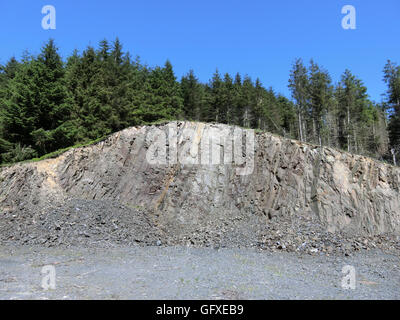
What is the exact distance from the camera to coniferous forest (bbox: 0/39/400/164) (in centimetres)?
1733

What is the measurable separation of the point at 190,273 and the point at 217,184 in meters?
7.99

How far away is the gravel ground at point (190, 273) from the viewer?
18.9ft

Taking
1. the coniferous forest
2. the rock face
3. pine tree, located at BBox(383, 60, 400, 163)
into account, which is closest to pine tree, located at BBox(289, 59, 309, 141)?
the coniferous forest

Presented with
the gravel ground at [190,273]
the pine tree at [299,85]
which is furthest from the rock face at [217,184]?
the pine tree at [299,85]

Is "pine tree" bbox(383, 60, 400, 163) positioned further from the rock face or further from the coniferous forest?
the rock face

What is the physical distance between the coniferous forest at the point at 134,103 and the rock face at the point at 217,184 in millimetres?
4213

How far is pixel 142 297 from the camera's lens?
17.7 feet

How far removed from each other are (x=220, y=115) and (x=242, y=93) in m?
5.17

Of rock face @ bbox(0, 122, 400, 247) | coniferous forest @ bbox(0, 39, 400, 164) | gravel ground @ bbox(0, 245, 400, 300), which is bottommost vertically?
gravel ground @ bbox(0, 245, 400, 300)

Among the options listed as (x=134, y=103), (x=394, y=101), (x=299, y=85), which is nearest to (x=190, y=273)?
(x=134, y=103)

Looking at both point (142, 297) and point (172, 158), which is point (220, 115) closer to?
point (172, 158)

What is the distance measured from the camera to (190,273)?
7434 millimetres

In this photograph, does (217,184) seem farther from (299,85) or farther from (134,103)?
(299,85)

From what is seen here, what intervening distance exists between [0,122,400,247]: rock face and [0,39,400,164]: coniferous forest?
421 centimetres
